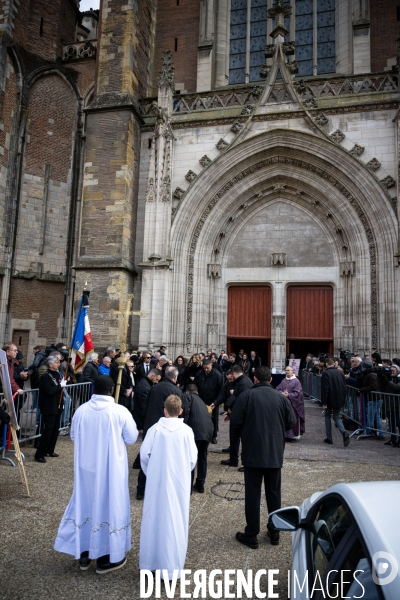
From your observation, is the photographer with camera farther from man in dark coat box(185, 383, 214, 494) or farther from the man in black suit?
the man in black suit

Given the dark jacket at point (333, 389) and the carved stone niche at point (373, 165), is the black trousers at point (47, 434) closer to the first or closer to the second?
the dark jacket at point (333, 389)

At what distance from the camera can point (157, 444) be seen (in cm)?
332

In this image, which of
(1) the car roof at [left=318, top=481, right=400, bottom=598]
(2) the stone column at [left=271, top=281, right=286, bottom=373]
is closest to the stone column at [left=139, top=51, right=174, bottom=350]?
(2) the stone column at [left=271, top=281, right=286, bottom=373]

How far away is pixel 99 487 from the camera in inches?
132

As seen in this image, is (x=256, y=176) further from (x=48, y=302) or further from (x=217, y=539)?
(x=217, y=539)

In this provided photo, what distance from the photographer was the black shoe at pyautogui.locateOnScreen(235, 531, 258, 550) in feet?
12.2

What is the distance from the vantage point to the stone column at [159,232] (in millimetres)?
13742

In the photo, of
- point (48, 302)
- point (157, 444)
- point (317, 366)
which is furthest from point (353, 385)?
point (48, 302)

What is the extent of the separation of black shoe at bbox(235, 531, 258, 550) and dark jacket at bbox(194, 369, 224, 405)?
3.94 metres

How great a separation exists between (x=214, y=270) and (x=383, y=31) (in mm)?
10795

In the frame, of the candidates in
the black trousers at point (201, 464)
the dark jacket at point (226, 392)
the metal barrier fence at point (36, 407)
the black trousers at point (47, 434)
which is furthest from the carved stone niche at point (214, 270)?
the black trousers at point (201, 464)

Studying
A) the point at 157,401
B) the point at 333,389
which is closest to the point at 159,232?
the point at 333,389

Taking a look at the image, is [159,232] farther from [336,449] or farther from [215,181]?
[336,449]

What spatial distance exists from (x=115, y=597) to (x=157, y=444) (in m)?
1.03
